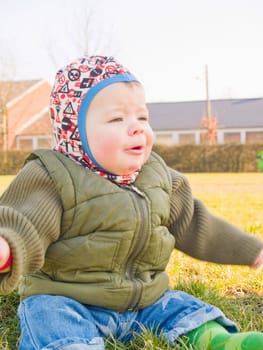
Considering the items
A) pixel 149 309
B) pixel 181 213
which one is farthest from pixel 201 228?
pixel 149 309

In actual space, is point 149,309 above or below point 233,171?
above

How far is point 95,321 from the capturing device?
6.48 ft

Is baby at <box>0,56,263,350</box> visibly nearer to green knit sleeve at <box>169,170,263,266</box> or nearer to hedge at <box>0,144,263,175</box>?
green knit sleeve at <box>169,170,263,266</box>

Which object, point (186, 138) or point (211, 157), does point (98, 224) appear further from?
point (186, 138)

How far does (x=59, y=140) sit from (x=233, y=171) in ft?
83.4

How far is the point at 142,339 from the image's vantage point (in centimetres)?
194

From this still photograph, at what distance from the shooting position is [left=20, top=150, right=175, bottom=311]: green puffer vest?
197 centimetres

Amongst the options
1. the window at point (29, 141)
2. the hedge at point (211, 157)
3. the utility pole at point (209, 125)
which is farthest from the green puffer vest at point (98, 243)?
the window at point (29, 141)

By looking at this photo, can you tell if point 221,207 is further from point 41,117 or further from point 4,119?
point 41,117

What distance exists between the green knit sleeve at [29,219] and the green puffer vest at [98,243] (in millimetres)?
43

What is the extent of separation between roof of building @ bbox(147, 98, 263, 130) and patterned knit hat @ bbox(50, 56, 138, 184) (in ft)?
142

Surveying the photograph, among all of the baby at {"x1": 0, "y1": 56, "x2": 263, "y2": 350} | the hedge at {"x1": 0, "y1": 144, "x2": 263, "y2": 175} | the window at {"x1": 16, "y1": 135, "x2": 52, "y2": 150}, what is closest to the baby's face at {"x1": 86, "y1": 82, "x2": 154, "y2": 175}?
the baby at {"x1": 0, "y1": 56, "x2": 263, "y2": 350}

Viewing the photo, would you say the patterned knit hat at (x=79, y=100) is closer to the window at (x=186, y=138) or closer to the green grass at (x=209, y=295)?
the green grass at (x=209, y=295)

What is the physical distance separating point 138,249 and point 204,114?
146 ft
